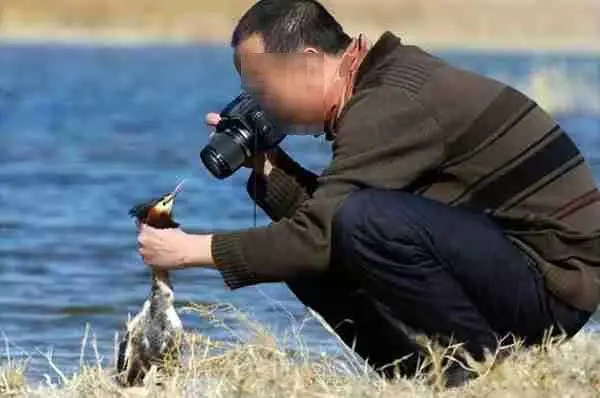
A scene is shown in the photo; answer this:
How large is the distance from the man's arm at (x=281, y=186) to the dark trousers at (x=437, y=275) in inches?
19.4

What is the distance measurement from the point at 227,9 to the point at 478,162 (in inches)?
1456

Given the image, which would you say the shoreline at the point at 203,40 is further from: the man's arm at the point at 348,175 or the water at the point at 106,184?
the man's arm at the point at 348,175

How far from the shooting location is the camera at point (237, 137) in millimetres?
5082

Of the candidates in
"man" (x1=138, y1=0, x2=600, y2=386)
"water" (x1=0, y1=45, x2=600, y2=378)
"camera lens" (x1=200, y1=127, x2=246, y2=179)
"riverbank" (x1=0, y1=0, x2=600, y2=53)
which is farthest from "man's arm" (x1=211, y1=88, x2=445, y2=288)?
"riverbank" (x1=0, y1=0, x2=600, y2=53)

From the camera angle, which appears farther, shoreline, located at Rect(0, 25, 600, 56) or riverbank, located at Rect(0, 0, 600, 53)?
shoreline, located at Rect(0, 25, 600, 56)

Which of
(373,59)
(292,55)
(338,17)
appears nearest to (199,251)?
(292,55)

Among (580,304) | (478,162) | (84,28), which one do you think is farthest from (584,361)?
(84,28)

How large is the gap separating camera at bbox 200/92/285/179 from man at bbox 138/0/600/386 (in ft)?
0.88

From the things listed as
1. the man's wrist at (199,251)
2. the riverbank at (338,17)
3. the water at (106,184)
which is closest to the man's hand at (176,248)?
the man's wrist at (199,251)

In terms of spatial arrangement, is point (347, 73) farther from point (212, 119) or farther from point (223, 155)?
point (212, 119)

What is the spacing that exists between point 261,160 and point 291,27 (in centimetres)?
77

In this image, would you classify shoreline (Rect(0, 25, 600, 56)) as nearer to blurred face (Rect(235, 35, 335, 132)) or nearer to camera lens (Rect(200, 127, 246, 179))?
camera lens (Rect(200, 127, 246, 179))

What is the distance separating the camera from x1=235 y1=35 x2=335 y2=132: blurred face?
4656 millimetres

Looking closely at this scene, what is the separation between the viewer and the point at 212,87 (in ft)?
87.4
